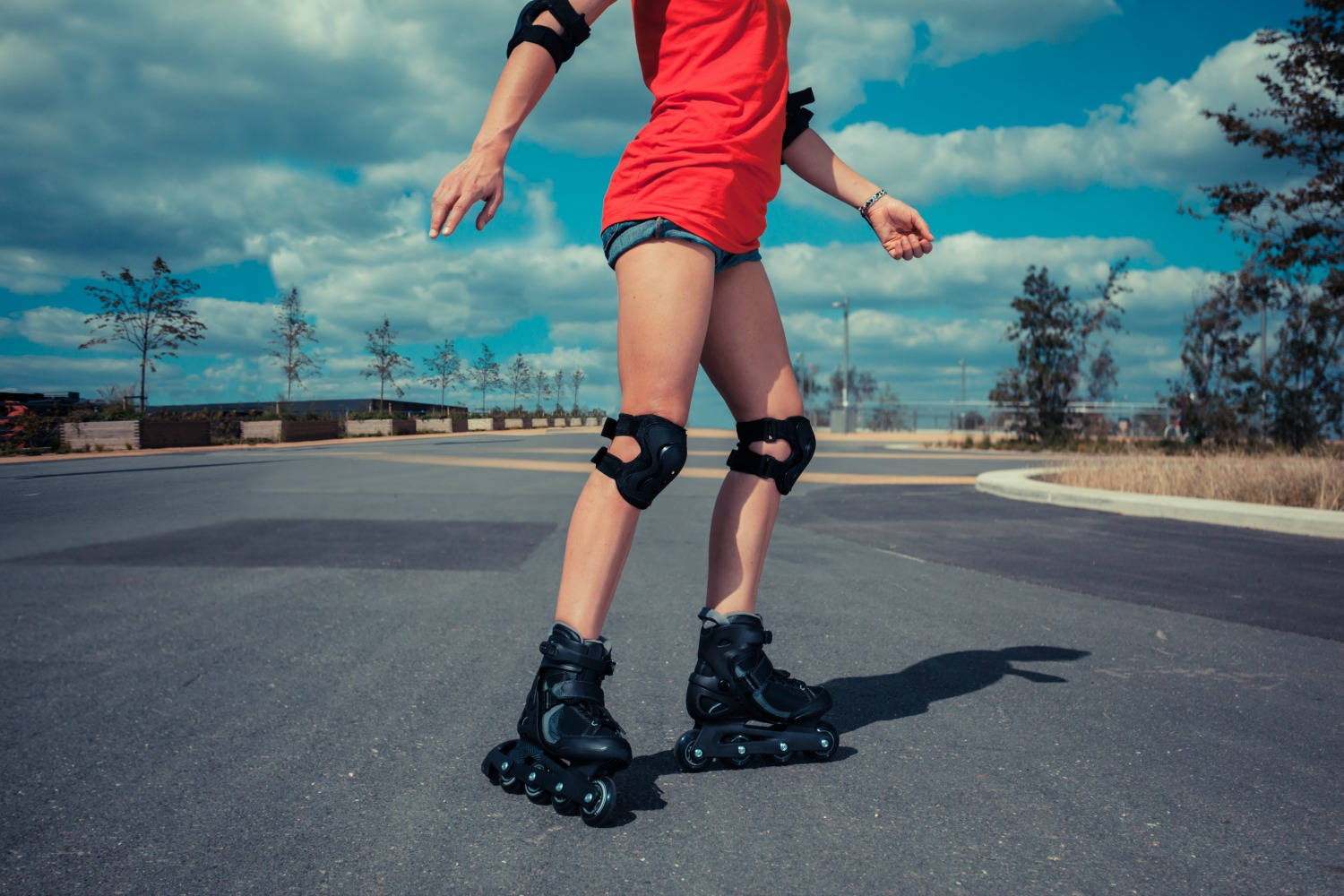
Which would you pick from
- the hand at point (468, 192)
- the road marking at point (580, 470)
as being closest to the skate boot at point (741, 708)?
the hand at point (468, 192)

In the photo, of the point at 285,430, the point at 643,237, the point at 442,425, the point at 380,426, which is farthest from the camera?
the point at 442,425

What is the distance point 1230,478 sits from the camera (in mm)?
11195

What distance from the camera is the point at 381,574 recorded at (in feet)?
16.6

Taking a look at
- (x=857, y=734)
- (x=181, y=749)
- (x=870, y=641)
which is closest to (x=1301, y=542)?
(x=870, y=641)

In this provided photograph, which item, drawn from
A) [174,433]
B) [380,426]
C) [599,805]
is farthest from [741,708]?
[380,426]

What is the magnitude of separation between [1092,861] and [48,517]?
8.71 meters

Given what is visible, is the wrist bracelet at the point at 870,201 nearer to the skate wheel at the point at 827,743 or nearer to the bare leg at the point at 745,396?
the bare leg at the point at 745,396

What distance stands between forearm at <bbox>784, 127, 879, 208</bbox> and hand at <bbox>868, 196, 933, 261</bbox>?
0.08 meters

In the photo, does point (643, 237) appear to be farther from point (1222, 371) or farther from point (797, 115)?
point (1222, 371)

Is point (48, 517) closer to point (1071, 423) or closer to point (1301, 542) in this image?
point (1301, 542)

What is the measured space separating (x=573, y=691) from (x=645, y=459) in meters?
0.52

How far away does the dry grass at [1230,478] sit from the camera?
10180mm

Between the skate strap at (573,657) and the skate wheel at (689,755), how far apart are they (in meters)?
0.30

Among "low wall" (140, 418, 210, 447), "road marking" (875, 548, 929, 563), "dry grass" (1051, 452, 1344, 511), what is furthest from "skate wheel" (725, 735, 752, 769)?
"low wall" (140, 418, 210, 447)
